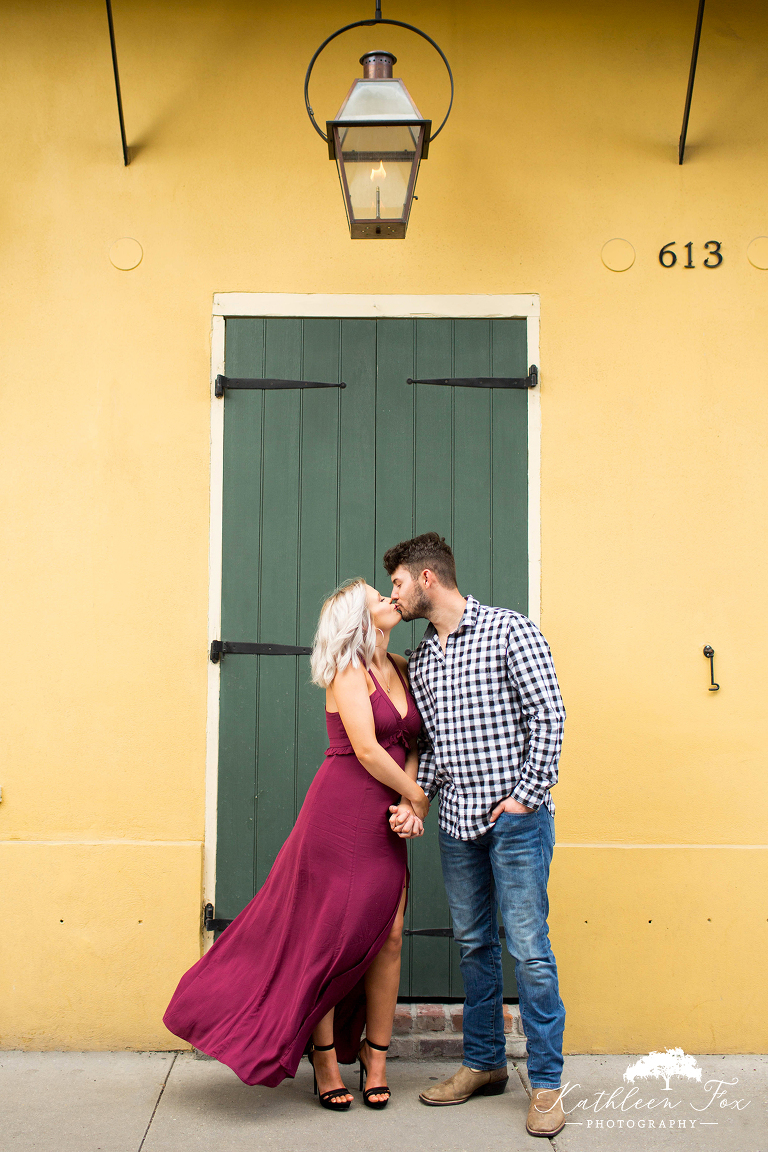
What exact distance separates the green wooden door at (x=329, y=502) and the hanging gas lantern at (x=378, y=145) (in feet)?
2.43

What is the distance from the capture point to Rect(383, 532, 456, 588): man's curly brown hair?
288cm

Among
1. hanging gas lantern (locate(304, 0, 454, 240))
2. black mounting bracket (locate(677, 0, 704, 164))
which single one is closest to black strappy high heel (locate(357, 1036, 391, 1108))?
hanging gas lantern (locate(304, 0, 454, 240))

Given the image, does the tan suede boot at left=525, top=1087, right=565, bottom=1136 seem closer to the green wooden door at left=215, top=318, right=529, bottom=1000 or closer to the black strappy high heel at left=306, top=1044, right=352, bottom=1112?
the black strappy high heel at left=306, top=1044, right=352, bottom=1112

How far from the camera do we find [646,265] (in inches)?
140

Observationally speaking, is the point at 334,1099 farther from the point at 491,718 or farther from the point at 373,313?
the point at 373,313

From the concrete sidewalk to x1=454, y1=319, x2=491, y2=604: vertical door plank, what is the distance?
180 cm

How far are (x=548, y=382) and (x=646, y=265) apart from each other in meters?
0.66

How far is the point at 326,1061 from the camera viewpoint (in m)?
2.79

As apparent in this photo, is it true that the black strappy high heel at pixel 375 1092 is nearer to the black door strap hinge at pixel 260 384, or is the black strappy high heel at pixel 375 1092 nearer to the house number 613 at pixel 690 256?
the black door strap hinge at pixel 260 384

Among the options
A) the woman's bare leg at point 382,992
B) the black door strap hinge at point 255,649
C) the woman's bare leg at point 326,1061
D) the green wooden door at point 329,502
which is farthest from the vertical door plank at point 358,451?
the woman's bare leg at point 326,1061

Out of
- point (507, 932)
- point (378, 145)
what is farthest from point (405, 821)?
point (378, 145)

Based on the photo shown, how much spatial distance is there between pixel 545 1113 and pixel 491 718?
4.05 ft

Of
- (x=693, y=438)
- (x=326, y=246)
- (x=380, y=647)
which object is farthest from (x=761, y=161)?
(x=380, y=647)

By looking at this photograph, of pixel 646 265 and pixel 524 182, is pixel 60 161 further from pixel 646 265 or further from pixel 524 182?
pixel 646 265
